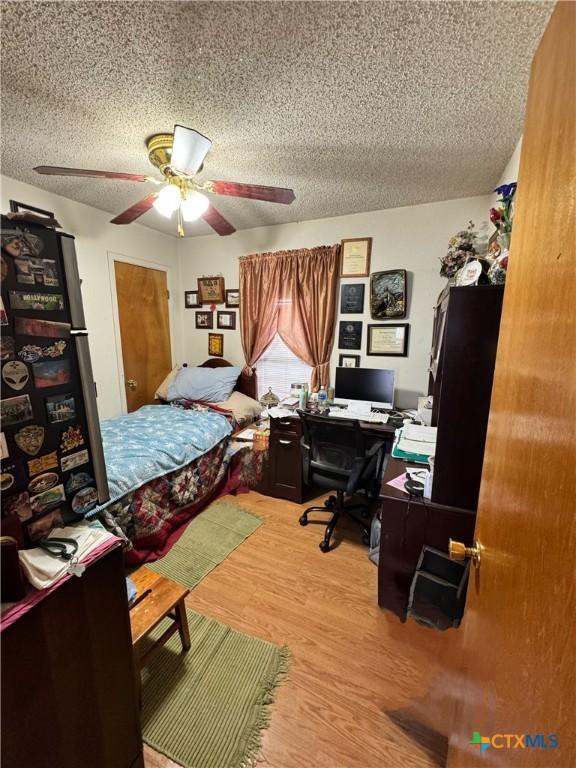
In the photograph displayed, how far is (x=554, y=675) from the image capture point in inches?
14.2

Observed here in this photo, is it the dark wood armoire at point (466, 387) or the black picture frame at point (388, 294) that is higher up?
the black picture frame at point (388, 294)

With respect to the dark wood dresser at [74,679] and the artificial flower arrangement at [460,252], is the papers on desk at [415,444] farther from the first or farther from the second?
the dark wood dresser at [74,679]

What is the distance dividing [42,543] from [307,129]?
6.78 ft

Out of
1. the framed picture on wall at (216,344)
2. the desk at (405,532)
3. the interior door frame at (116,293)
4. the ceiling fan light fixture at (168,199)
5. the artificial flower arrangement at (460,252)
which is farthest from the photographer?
the framed picture on wall at (216,344)

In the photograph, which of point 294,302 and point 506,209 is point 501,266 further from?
point 294,302

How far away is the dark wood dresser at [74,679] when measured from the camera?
0.67 metres

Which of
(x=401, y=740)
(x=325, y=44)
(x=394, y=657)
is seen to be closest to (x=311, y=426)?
(x=394, y=657)

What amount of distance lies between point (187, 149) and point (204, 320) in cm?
244

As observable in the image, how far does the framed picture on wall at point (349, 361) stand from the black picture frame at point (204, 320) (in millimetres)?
1659

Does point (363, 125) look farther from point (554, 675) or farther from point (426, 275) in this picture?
point (554, 675)

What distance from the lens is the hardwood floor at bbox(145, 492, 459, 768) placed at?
1126 mm

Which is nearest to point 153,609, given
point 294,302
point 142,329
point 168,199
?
point 168,199

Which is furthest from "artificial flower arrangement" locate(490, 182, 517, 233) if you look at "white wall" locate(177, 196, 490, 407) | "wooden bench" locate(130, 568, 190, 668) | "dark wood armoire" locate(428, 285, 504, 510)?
"wooden bench" locate(130, 568, 190, 668)

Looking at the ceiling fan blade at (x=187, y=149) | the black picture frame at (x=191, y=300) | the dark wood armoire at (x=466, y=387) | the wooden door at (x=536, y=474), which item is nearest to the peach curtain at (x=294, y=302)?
the black picture frame at (x=191, y=300)
